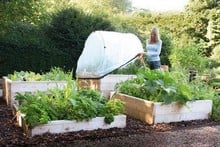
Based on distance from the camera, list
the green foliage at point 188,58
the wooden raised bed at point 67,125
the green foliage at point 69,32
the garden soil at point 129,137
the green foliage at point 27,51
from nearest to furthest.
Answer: the garden soil at point 129,137, the wooden raised bed at point 67,125, the green foliage at point 27,51, the green foliage at point 69,32, the green foliage at point 188,58

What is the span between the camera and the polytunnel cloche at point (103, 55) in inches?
277

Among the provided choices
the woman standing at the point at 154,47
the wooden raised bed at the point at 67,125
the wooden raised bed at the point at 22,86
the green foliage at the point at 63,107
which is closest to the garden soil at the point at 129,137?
the wooden raised bed at the point at 67,125

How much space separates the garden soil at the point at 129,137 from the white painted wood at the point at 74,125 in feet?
0.27

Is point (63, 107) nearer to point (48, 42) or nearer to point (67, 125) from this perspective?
point (67, 125)

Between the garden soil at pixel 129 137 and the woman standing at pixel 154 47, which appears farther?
the woman standing at pixel 154 47

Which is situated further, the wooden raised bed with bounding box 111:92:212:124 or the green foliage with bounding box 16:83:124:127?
the wooden raised bed with bounding box 111:92:212:124

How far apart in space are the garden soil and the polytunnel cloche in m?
2.31

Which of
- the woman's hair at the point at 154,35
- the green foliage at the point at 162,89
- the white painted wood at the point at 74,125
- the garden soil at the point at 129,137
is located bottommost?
the garden soil at the point at 129,137

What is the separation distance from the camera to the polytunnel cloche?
703 centimetres

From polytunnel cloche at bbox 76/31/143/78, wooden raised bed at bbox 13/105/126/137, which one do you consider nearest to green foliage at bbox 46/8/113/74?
polytunnel cloche at bbox 76/31/143/78

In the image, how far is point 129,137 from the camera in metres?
4.13

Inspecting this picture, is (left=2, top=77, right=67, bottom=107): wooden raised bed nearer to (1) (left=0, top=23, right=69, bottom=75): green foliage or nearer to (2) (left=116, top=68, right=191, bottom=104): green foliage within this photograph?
(2) (left=116, top=68, right=191, bottom=104): green foliage

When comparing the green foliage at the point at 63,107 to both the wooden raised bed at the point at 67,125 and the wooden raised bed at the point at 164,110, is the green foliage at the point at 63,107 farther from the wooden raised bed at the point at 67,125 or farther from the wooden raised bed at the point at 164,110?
the wooden raised bed at the point at 164,110

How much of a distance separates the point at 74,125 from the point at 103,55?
3.09 metres
